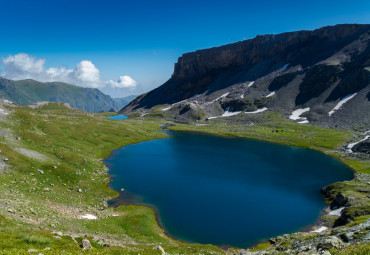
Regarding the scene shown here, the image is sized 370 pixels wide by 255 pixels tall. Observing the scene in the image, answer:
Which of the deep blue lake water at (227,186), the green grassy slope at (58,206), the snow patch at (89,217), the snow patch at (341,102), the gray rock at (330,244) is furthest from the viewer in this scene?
the snow patch at (341,102)

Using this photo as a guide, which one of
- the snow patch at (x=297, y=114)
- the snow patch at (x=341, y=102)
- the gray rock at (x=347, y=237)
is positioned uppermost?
the snow patch at (x=341, y=102)

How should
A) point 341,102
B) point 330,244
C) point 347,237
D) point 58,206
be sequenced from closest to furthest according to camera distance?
point 330,244, point 347,237, point 58,206, point 341,102

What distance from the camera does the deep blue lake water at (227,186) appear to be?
140 ft

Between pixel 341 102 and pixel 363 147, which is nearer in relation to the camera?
pixel 363 147

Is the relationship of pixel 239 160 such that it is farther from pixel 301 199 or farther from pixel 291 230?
pixel 291 230

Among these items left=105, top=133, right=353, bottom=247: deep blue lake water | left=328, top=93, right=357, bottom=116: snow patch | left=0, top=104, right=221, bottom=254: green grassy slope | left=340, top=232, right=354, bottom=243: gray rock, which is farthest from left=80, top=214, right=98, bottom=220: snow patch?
left=328, top=93, right=357, bottom=116: snow patch

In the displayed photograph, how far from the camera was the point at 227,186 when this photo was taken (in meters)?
62.1

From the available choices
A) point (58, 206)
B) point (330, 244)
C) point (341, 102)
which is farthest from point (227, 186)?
point (341, 102)

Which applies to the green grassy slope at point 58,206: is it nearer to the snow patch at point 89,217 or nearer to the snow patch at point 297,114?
the snow patch at point 89,217

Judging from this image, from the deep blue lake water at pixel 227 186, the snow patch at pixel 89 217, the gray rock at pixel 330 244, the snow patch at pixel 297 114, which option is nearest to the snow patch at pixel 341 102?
the snow patch at pixel 297 114

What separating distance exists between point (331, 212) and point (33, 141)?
253ft

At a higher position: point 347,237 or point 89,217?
point 347,237

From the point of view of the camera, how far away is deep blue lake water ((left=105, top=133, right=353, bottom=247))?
140ft

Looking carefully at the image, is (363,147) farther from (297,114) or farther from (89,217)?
(89,217)
